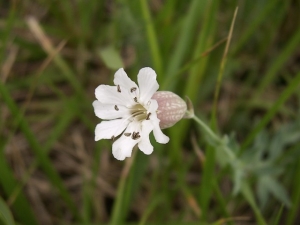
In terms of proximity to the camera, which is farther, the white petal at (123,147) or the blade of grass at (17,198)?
the blade of grass at (17,198)

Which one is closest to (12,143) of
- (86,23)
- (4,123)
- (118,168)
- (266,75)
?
(4,123)

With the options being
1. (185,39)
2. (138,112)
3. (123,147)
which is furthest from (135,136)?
(185,39)

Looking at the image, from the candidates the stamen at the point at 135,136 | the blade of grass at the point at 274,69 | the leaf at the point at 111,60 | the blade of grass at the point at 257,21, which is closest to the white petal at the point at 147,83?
the stamen at the point at 135,136

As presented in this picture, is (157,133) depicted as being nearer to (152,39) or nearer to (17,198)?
(152,39)

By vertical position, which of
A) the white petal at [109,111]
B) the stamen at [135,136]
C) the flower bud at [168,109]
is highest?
the white petal at [109,111]

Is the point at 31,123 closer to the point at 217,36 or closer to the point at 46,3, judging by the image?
the point at 46,3

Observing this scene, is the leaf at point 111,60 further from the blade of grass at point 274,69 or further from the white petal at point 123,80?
the blade of grass at point 274,69
